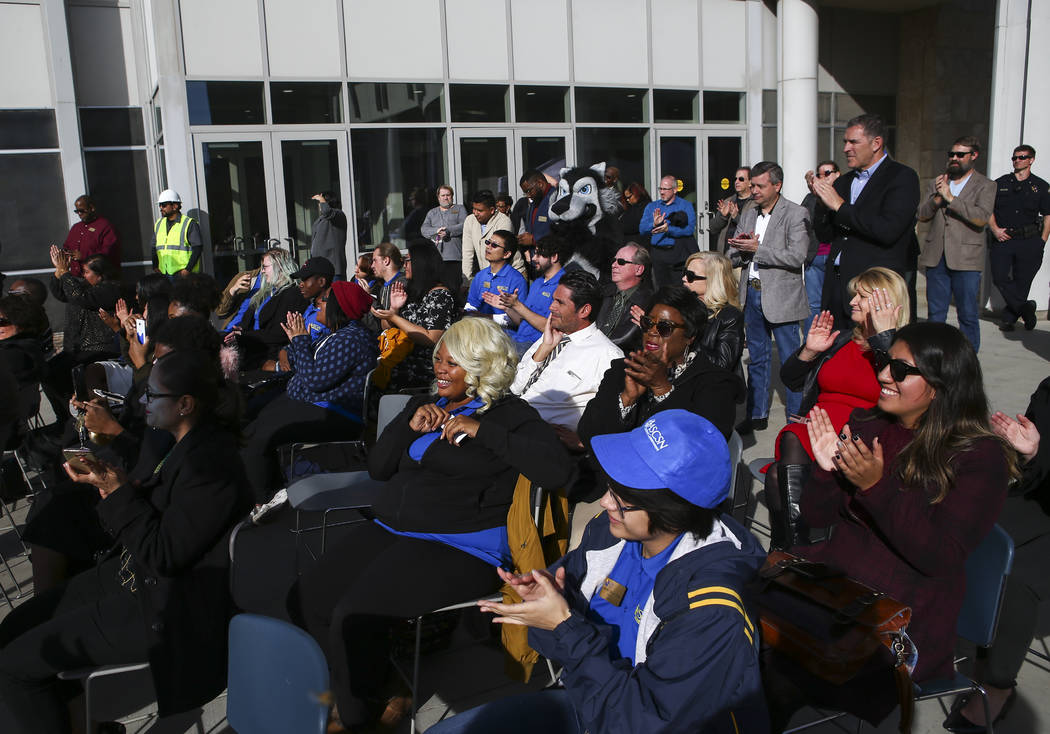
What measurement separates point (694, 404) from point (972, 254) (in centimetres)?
530

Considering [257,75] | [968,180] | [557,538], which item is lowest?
[557,538]

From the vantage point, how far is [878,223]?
15.8 feet

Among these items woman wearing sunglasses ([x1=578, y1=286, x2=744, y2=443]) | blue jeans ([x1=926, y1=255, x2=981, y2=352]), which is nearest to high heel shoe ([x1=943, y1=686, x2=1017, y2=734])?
woman wearing sunglasses ([x1=578, y1=286, x2=744, y2=443])

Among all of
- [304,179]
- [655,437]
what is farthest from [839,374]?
[304,179]

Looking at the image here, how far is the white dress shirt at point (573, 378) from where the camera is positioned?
4.56m

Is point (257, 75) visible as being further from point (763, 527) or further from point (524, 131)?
point (763, 527)

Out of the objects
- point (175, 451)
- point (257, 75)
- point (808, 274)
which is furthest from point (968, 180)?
point (257, 75)

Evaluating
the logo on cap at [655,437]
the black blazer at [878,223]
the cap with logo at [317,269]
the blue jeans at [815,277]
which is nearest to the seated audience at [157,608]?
the logo on cap at [655,437]

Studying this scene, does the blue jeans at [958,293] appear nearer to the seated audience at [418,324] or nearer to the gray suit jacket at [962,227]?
the gray suit jacket at [962,227]

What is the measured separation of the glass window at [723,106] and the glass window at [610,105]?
134cm

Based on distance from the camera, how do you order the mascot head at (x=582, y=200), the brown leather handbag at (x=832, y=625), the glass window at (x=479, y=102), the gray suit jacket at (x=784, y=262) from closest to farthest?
the brown leather handbag at (x=832, y=625)
the gray suit jacket at (x=784, y=262)
the mascot head at (x=582, y=200)
the glass window at (x=479, y=102)

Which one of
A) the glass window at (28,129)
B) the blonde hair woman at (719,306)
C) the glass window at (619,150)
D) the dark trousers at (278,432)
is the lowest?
the dark trousers at (278,432)

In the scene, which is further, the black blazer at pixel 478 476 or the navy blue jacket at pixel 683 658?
the black blazer at pixel 478 476

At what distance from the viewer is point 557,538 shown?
11.1ft
